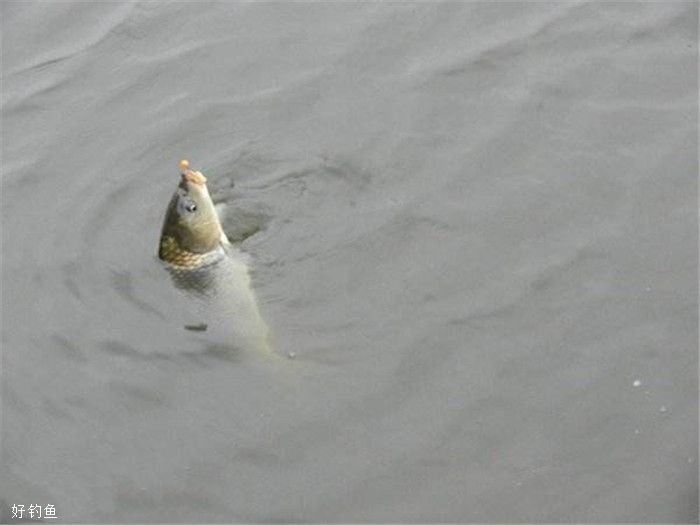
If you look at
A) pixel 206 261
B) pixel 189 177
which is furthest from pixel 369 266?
pixel 189 177

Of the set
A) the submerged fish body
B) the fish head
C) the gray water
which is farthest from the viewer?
the fish head

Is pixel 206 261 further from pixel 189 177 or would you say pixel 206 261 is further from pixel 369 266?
pixel 369 266

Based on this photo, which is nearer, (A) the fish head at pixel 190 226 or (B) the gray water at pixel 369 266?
(B) the gray water at pixel 369 266

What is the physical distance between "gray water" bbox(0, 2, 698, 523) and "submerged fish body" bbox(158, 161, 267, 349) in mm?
114

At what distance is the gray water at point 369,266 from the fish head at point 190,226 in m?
0.21

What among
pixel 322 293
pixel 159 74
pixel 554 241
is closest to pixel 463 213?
pixel 554 241

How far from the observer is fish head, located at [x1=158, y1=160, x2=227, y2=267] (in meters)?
6.97

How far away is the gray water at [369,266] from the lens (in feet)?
19.1

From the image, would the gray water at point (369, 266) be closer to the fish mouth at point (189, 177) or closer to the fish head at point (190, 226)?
the fish head at point (190, 226)

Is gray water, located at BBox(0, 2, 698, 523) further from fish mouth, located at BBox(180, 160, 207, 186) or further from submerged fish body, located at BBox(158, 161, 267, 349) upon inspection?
fish mouth, located at BBox(180, 160, 207, 186)

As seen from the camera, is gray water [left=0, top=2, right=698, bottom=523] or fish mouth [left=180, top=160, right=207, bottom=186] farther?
fish mouth [left=180, top=160, right=207, bottom=186]

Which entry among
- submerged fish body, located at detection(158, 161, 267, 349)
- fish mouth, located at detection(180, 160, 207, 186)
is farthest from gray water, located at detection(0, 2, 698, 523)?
fish mouth, located at detection(180, 160, 207, 186)

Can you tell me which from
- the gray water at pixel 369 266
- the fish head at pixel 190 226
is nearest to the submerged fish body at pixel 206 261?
the fish head at pixel 190 226

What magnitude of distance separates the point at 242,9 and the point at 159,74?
1.14 m
